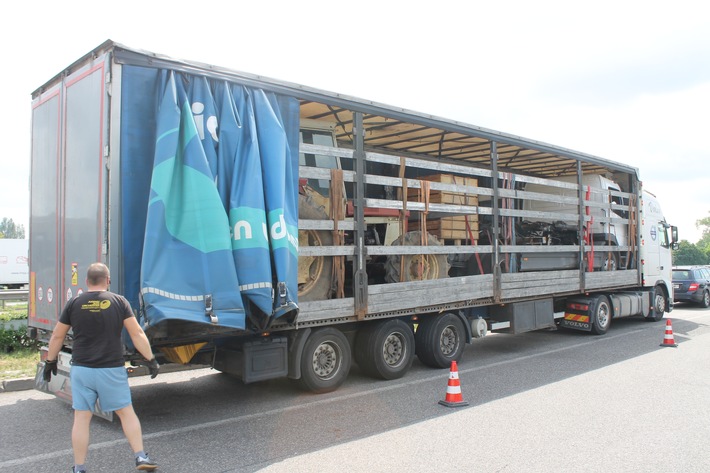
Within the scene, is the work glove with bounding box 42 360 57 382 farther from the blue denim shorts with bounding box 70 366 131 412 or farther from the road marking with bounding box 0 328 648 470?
the road marking with bounding box 0 328 648 470

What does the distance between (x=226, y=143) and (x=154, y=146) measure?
27.1 inches

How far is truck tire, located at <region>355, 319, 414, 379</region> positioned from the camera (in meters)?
7.30

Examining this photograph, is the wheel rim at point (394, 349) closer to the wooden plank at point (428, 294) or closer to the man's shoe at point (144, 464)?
the wooden plank at point (428, 294)

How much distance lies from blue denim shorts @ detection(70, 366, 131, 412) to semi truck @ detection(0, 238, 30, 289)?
34.3m

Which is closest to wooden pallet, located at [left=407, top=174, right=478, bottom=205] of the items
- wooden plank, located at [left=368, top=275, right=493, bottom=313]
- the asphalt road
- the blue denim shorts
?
wooden plank, located at [left=368, top=275, right=493, bottom=313]

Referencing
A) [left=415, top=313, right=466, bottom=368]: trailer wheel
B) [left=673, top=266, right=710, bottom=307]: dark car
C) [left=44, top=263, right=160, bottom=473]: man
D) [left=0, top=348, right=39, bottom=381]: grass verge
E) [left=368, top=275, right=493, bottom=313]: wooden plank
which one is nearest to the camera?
[left=44, top=263, right=160, bottom=473]: man

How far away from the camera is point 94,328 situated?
406cm

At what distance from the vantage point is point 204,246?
5.13m

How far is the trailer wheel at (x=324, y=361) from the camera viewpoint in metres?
6.54

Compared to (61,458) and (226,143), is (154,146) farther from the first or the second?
(61,458)

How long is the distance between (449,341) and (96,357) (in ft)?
18.6

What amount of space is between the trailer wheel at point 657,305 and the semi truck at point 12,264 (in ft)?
110

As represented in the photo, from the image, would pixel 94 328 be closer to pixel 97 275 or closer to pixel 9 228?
pixel 97 275

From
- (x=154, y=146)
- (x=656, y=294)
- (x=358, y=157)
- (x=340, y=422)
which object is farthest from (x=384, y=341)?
(x=656, y=294)
